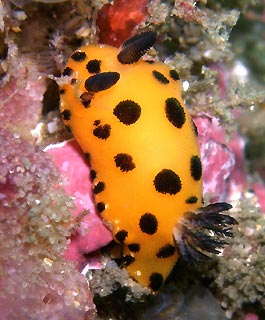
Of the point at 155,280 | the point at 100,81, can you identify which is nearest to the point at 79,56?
the point at 100,81

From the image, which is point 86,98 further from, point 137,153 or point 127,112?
point 137,153

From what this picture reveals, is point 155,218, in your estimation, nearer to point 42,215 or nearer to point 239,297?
point 42,215

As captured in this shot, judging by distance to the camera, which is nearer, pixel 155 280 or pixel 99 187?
pixel 99 187

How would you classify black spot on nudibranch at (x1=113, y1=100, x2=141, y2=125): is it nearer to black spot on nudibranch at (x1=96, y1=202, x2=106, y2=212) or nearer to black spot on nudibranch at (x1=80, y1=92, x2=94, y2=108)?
black spot on nudibranch at (x1=80, y1=92, x2=94, y2=108)

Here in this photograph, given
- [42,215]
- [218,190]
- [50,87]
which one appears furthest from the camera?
[218,190]

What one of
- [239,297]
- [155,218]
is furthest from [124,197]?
A: [239,297]

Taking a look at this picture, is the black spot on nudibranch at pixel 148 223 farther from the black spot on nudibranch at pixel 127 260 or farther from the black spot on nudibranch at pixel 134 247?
the black spot on nudibranch at pixel 127 260

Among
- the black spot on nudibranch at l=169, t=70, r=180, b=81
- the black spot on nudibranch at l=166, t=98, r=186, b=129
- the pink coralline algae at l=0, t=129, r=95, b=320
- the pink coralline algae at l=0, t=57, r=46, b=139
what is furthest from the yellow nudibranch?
the pink coralline algae at l=0, t=129, r=95, b=320
